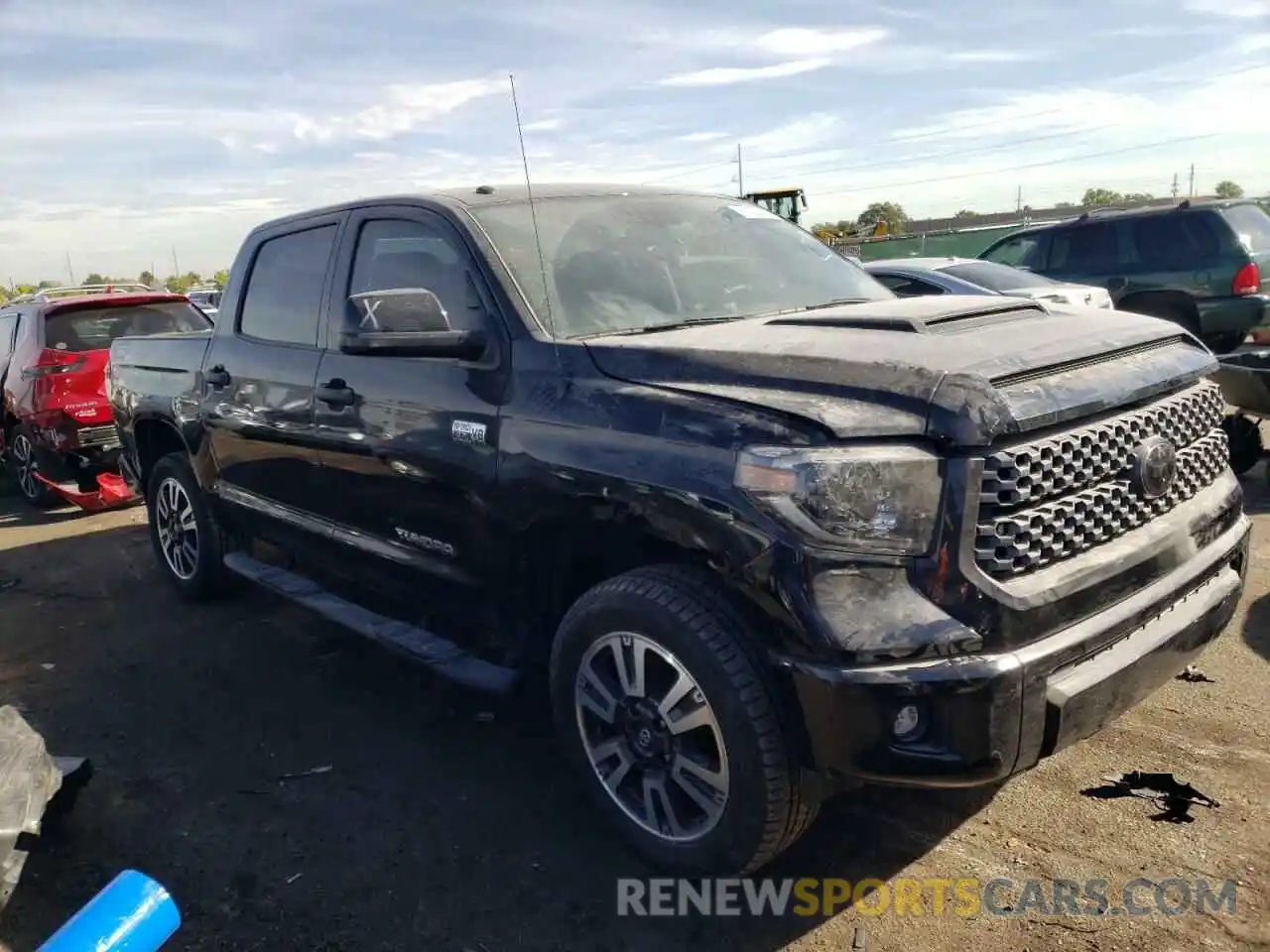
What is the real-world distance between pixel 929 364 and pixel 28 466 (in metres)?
8.84

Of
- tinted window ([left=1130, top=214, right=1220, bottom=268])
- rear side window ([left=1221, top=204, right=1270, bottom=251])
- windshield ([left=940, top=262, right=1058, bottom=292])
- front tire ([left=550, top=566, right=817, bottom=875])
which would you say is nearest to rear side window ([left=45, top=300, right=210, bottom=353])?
windshield ([left=940, top=262, right=1058, bottom=292])

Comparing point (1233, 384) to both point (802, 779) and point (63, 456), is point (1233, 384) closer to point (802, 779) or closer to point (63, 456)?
point (802, 779)

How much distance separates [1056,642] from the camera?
99.5 inches

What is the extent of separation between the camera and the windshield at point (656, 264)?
11.4 ft

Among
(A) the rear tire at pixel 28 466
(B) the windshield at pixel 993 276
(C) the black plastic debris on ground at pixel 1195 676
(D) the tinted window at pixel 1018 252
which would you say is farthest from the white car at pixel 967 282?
(A) the rear tire at pixel 28 466

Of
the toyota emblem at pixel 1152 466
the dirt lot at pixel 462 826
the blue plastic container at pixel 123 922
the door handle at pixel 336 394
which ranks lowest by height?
the dirt lot at pixel 462 826

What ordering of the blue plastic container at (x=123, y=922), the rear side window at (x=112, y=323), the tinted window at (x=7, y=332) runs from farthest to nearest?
the tinted window at (x=7, y=332) → the rear side window at (x=112, y=323) → the blue plastic container at (x=123, y=922)

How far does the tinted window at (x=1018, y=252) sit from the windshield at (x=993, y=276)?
5.86 ft

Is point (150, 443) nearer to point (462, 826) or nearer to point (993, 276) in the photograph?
point (462, 826)

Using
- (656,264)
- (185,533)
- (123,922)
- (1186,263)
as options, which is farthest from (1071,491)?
(1186,263)

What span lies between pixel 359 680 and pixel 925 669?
290 cm

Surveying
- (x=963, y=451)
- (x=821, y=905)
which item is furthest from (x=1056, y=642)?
(x=821, y=905)

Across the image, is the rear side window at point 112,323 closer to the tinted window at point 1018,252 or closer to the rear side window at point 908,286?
the rear side window at point 908,286

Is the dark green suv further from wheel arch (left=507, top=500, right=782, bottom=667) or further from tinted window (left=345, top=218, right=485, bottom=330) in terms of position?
wheel arch (left=507, top=500, right=782, bottom=667)
